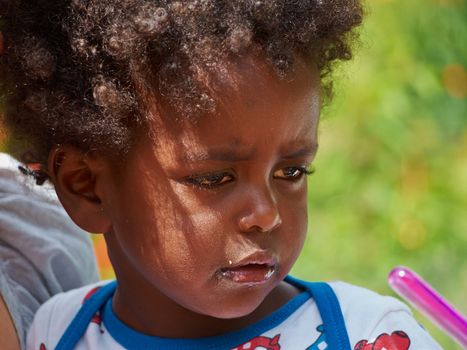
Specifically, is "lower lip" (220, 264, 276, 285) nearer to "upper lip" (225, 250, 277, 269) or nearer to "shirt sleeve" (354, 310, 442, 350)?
"upper lip" (225, 250, 277, 269)

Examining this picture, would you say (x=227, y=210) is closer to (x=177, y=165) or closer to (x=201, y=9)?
(x=177, y=165)

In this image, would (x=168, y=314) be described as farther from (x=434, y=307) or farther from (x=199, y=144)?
(x=434, y=307)

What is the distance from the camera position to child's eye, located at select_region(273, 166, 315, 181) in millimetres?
1260

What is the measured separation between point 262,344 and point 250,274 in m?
0.13

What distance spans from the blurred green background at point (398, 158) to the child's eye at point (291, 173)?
120 centimetres

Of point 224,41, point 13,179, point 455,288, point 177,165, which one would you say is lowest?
point 455,288

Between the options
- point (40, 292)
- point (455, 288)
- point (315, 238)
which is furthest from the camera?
point (315, 238)

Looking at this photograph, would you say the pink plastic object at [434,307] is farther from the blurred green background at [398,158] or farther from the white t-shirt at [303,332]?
the blurred green background at [398,158]

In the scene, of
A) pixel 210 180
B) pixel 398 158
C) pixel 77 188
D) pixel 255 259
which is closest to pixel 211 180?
A: pixel 210 180

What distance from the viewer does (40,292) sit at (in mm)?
1574

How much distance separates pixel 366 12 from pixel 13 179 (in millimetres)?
628

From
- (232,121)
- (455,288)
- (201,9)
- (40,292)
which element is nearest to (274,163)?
(232,121)

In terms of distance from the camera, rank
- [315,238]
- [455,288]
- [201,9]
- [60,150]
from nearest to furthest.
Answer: [201,9]
[60,150]
[455,288]
[315,238]

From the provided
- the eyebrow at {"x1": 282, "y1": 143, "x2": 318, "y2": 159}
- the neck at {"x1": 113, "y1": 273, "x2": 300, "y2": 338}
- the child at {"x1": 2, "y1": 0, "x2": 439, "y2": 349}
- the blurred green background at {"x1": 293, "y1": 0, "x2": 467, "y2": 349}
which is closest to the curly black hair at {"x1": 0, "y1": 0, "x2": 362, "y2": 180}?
the child at {"x1": 2, "y1": 0, "x2": 439, "y2": 349}
